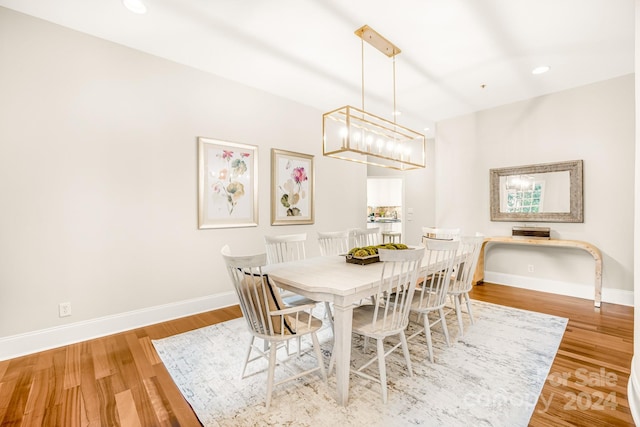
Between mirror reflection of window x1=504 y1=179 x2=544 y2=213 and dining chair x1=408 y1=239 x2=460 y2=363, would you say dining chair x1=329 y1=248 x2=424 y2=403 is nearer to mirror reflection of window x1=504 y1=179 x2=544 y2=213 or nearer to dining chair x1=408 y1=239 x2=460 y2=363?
dining chair x1=408 y1=239 x2=460 y2=363

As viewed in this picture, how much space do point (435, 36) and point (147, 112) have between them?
116 inches

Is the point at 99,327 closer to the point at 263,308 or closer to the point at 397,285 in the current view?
the point at 263,308

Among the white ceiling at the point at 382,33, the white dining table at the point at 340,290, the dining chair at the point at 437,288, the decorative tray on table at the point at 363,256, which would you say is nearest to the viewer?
the white dining table at the point at 340,290

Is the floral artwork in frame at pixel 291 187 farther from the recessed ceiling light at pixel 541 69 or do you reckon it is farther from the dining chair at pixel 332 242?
the recessed ceiling light at pixel 541 69

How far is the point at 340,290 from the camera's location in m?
1.69

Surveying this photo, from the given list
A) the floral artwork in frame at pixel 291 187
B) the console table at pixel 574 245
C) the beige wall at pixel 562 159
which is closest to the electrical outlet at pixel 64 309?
the floral artwork in frame at pixel 291 187

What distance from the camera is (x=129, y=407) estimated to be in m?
1.76

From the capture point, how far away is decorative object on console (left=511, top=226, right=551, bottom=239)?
13.1 feet

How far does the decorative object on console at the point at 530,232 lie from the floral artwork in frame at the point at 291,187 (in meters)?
3.06

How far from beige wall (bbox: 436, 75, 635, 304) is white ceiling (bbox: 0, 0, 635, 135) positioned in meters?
0.35

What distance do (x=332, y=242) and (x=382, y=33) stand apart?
2158mm

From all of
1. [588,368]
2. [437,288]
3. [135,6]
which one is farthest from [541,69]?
[135,6]

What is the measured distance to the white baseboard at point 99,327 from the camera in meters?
2.34

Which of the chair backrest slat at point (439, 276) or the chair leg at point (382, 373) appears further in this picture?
the chair backrest slat at point (439, 276)
